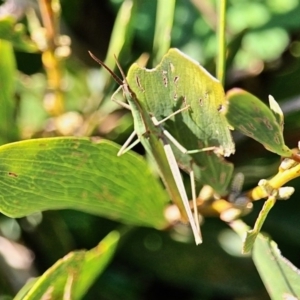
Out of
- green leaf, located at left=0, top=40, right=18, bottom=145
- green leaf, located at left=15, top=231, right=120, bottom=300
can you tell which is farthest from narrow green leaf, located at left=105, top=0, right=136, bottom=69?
green leaf, located at left=15, top=231, right=120, bottom=300

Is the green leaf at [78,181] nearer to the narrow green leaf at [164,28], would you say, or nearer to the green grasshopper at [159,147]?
the green grasshopper at [159,147]

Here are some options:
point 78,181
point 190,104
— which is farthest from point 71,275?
point 190,104

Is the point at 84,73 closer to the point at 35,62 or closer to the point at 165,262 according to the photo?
the point at 35,62

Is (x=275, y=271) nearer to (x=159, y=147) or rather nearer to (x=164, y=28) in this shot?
(x=159, y=147)

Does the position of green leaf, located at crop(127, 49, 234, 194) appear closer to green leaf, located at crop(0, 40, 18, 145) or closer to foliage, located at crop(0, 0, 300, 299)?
foliage, located at crop(0, 0, 300, 299)

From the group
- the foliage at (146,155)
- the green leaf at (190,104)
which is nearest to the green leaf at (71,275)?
the foliage at (146,155)

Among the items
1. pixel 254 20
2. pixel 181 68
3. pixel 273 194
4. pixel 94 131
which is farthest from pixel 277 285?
pixel 254 20
